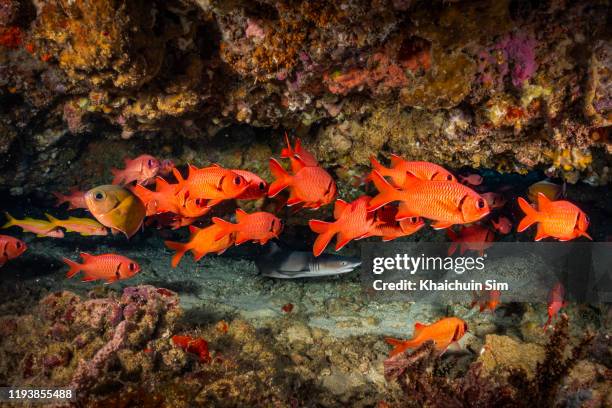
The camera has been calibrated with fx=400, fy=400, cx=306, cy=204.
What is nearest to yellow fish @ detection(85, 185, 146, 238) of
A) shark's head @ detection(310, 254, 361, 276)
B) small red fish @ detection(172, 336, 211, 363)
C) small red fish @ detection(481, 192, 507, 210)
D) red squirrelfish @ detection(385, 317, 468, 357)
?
small red fish @ detection(172, 336, 211, 363)

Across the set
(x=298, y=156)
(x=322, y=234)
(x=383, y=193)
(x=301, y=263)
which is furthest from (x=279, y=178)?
(x=301, y=263)

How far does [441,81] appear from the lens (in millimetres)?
4148

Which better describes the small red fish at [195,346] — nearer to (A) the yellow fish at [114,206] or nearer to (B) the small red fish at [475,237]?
(A) the yellow fish at [114,206]

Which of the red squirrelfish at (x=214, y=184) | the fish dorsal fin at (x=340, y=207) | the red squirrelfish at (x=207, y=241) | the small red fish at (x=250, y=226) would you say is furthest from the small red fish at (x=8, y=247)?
the fish dorsal fin at (x=340, y=207)

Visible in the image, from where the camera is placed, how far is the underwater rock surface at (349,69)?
3697 millimetres

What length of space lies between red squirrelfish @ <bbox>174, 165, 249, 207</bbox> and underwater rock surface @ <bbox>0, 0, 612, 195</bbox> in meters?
1.23

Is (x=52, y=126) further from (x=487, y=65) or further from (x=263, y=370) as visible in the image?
(x=487, y=65)

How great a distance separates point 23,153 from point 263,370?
607 centimetres

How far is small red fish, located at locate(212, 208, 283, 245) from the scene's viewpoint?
4863 mm

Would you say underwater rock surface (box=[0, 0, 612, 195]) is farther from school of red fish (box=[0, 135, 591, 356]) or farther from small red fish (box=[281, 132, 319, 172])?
school of red fish (box=[0, 135, 591, 356])

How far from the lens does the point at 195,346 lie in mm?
4293

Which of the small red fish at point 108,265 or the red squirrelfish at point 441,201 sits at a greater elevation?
the red squirrelfish at point 441,201

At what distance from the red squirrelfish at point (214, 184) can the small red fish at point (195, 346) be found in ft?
5.24

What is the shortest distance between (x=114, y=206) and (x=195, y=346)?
170 centimetres
